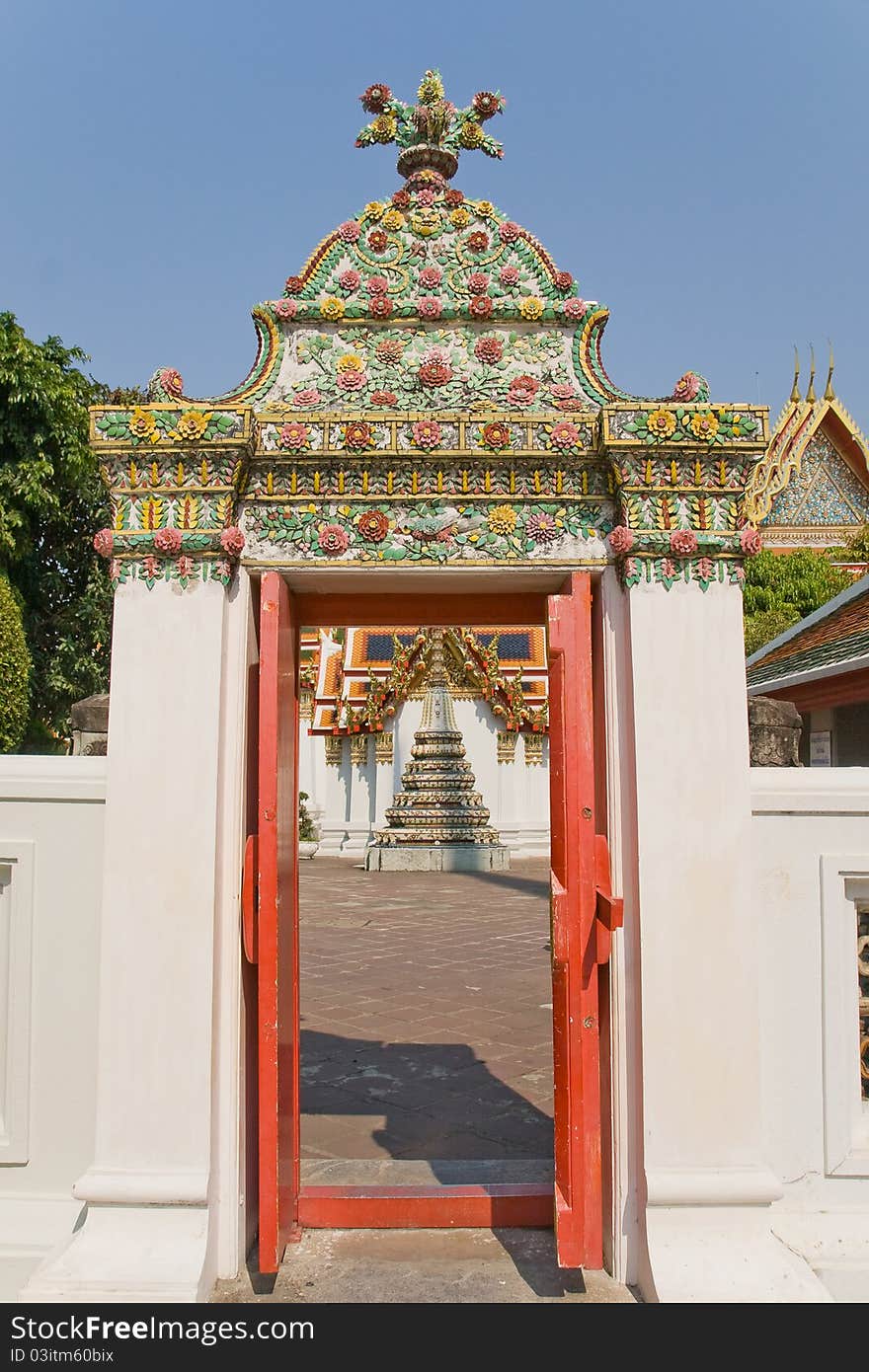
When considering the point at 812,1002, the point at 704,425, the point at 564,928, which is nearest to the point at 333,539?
the point at 704,425

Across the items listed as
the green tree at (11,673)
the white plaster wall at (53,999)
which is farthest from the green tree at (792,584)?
the white plaster wall at (53,999)

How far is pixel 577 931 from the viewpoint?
3102 millimetres

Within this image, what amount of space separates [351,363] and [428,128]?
956mm

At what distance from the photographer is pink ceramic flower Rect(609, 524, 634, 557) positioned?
3.21 m

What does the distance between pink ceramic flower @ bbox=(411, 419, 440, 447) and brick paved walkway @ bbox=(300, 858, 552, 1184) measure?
288cm

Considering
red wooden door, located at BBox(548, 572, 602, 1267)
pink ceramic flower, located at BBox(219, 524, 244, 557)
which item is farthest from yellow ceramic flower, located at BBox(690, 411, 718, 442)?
pink ceramic flower, located at BBox(219, 524, 244, 557)

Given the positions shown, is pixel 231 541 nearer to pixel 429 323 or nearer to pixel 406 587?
pixel 406 587

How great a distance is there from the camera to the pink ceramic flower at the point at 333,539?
3.31 metres

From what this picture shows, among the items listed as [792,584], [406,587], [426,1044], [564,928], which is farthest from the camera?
[792,584]

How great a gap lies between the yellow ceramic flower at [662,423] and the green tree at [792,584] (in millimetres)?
18184

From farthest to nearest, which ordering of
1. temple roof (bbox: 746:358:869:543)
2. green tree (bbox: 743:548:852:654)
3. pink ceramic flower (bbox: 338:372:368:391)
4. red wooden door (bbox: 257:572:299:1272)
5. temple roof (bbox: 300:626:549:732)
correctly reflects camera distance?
temple roof (bbox: 746:358:869:543) → green tree (bbox: 743:548:852:654) → temple roof (bbox: 300:626:549:732) → pink ceramic flower (bbox: 338:372:368:391) → red wooden door (bbox: 257:572:299:1272)

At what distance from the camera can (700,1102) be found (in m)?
3.07

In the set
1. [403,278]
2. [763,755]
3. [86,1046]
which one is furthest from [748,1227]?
[763,755]

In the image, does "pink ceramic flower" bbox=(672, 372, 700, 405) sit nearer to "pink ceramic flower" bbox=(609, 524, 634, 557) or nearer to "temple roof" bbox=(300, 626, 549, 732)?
"pink ceramic flower" bbox=(609, 524, 634, 557)
